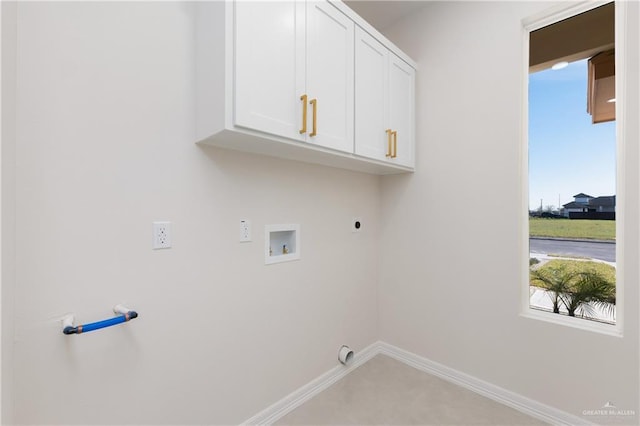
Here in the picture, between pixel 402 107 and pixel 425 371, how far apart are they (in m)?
2.01

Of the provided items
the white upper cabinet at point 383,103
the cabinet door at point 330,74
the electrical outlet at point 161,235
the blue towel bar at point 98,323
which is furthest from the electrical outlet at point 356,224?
the blue towel bar at point 98,323

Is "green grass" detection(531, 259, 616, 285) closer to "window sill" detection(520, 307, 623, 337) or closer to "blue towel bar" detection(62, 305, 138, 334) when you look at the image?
"window sill" detection(520, 307, 623, 337)

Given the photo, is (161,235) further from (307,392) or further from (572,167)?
(572,167)

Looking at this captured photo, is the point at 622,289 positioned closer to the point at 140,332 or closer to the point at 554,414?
the point at 554,414

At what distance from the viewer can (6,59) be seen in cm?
87

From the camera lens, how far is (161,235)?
1.28 meters

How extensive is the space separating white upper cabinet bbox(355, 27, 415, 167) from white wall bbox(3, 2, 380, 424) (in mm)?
522

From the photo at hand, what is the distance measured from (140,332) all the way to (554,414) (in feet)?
7.56

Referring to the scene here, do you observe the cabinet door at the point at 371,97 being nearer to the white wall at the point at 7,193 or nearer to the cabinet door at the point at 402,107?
the cabinet door at the point at 402,107

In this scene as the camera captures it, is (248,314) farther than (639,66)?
Yes

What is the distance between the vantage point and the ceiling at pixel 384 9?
7.18 feet

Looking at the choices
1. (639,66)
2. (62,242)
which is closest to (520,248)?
(639,66)

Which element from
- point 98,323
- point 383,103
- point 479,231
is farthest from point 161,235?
point 479,231

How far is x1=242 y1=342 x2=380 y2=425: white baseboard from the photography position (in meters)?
1.69
